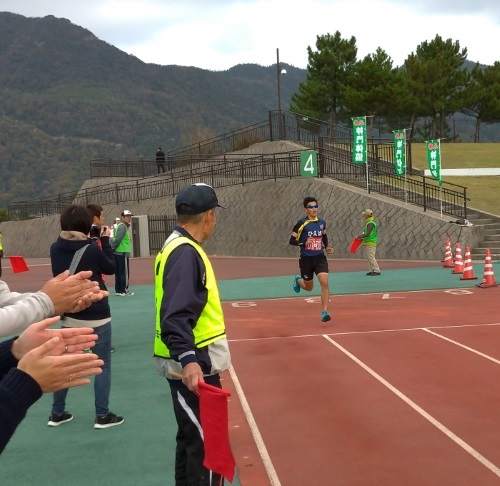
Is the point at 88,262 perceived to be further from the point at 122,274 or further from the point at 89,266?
the point at 122,274

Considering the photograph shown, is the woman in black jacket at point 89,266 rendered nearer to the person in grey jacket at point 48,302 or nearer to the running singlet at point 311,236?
the person in grey jacket at point 48,302

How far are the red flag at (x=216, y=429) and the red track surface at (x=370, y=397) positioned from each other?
1662 mm

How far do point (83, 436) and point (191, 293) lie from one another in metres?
3.02

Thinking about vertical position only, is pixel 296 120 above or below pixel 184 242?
above

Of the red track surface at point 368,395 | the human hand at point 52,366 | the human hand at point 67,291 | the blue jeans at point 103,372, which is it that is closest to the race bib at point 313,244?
the red track surface at point 368,395

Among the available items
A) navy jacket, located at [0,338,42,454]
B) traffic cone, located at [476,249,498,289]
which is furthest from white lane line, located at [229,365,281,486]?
traffic cone, located at [476,249,498,289]

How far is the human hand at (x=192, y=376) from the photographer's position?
3928 millimetres

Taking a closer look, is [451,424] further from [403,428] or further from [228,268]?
[228,268]

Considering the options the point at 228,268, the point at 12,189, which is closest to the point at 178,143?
the point at 12,189

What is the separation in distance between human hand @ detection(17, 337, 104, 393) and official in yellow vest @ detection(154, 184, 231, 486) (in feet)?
4.79

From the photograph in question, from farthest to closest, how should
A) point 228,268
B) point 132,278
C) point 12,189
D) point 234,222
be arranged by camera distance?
1. point 12,189
2. point 234,222
3. point 228,268
4. point 132,278

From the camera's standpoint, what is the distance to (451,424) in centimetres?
657

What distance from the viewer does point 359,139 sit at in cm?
2989

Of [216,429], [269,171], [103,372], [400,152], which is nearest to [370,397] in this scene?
[103,372]
